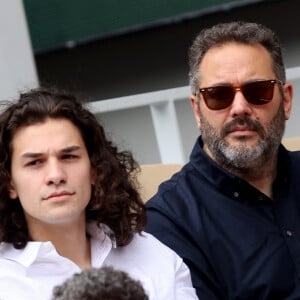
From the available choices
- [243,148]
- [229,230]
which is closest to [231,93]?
[243,148]

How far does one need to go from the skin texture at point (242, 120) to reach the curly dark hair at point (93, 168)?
406 millimetres

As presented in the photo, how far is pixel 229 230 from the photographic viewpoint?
247cm

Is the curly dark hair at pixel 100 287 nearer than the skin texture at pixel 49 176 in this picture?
Yes

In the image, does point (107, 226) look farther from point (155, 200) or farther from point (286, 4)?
point (286, 4)

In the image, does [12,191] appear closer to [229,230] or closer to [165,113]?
[229,230]

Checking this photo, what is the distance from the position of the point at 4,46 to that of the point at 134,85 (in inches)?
46.9

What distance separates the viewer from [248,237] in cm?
247

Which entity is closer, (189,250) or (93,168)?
(93,168)

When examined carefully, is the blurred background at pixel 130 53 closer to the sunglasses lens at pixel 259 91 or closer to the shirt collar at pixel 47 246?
the sunglasses lens at pixel 259 91

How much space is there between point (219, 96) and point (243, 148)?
202 millimetres

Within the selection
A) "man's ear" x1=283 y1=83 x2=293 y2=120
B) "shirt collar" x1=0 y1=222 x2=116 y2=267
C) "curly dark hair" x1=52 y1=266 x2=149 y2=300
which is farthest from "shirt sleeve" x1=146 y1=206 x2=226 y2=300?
"curly dark hair" x1=52 y1=266 x2=149 y2=300

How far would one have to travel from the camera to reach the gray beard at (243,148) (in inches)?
101

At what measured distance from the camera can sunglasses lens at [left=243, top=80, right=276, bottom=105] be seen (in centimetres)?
259

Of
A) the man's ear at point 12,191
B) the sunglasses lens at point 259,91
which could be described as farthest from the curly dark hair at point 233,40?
the man's ear at point 12,191
